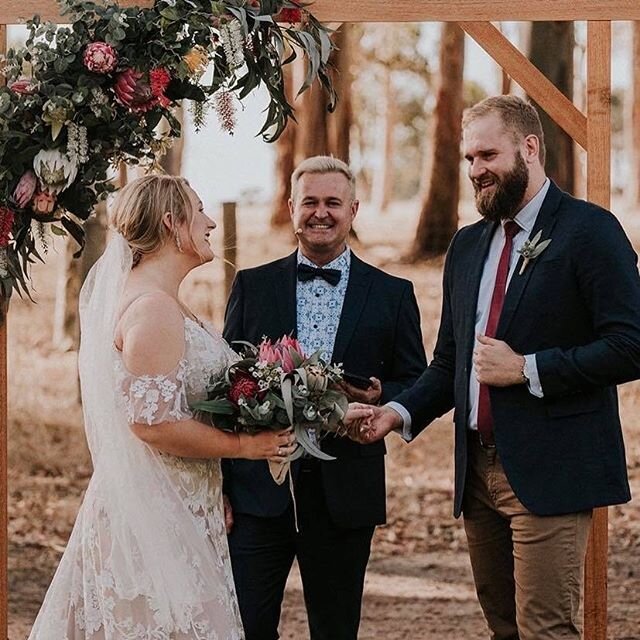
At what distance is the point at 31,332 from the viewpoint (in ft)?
41.2

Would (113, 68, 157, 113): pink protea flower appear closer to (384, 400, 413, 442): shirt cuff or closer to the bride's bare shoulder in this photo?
the bride's bare shoulder

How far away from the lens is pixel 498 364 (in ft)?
12.9

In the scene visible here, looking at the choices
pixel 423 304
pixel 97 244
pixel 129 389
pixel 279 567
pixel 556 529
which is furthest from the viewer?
pixel 423 304

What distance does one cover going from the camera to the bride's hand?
3779 mm

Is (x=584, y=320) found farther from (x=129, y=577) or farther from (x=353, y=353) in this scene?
(x=129, y=577)

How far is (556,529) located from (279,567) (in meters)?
1.05

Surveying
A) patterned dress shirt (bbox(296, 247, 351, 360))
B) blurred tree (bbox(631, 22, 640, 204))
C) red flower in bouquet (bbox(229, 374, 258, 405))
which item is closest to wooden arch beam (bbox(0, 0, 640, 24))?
patterned dress shirt (bbox(296, 247, 351, 360))

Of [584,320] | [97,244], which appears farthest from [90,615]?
[97,244]

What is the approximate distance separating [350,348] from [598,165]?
1.11m

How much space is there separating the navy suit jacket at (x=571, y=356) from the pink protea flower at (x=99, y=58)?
55.4 inches

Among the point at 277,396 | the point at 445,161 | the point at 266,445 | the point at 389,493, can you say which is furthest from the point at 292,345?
the point at 445,161

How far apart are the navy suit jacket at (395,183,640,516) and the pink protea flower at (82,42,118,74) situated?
4.61 feet

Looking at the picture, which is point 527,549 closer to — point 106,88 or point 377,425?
point 377,425

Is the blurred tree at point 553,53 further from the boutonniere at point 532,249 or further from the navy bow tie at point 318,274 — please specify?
the boutonniere at point 532,249
